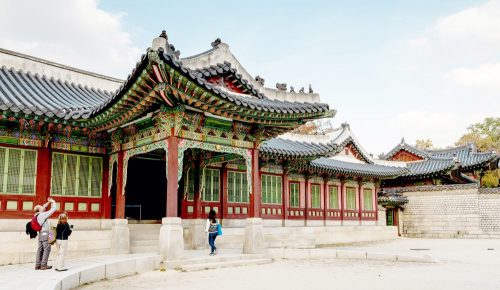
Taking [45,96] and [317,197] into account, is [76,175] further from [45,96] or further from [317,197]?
[317,197]

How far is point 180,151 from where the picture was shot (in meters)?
13.2

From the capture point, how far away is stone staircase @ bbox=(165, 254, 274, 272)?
40.4 feet

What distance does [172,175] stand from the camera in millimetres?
12922

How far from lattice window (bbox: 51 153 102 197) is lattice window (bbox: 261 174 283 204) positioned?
8552 mm

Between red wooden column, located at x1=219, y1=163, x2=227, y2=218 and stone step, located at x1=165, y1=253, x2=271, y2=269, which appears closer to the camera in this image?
stone step, located at x1=165, y1=253, x2=271, y2=269

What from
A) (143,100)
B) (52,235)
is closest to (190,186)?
(143,100)

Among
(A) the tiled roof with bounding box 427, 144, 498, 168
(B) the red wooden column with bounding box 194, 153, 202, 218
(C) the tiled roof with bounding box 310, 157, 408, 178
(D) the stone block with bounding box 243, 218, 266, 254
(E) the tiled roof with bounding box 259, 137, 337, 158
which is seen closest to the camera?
(D) the stone block with bounding box 243, 218, 266, 254

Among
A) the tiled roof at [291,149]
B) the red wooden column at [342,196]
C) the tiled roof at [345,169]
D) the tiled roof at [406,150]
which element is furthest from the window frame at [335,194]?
the tiled roof at [406,150]

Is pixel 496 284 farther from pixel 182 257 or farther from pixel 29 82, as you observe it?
pixel 29 82

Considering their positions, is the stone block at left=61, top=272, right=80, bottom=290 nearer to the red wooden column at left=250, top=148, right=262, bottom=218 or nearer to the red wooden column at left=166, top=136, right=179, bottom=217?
the red wooden column at left=166, top=136, right=179, bottom=217

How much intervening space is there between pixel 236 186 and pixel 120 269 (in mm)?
9160

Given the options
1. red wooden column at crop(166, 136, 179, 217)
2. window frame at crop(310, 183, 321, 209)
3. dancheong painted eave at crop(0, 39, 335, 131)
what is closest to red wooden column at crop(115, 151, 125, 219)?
dancheong painted eave at crop(0, 39, 335, 131)

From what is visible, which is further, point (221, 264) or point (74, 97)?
point (74, 97)

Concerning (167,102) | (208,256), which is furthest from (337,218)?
(167,102)
